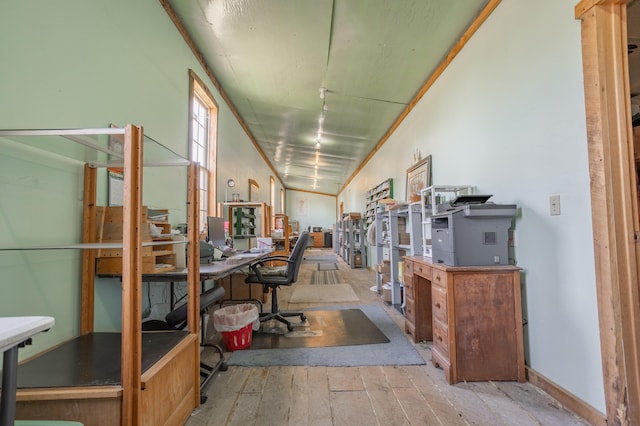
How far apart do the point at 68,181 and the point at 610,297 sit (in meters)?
2.79

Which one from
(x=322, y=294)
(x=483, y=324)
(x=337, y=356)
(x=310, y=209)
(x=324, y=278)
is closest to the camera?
(x=483, y=324)

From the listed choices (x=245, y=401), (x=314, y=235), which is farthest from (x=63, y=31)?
(x=314, y=235)

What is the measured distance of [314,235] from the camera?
1245cm

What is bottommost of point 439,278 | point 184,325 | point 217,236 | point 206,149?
point 184,325

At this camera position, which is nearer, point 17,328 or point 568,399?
point 17,328

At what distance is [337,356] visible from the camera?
83.4 inches

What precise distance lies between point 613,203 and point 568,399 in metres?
1.07

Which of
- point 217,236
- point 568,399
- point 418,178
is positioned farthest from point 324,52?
point 568,399

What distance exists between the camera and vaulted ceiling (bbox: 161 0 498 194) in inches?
92.4

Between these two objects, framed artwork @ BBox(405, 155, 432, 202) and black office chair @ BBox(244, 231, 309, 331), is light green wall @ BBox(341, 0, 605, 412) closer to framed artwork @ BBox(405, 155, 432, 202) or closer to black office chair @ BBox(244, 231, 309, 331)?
framed artwork @ BBox(405, 155, 432, 202)

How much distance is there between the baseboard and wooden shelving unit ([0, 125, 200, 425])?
2013 millimetres

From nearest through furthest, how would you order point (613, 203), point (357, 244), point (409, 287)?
1. point (613, 203)
2. point (409, 287)
3. point (357, 244)

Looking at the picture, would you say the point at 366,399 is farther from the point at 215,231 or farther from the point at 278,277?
the point at 215,231

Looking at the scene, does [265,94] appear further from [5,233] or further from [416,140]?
[5,233]
